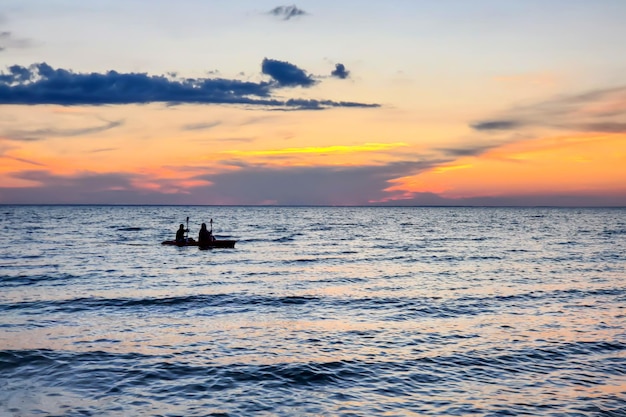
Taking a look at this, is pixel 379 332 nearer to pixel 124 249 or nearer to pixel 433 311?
pixel 433 311

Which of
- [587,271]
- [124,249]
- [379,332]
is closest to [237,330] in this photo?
[379,332]

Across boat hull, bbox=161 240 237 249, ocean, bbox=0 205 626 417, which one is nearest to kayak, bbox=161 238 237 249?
boat hull, bbox=161 240 237 249

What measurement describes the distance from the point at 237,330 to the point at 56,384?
269 inches

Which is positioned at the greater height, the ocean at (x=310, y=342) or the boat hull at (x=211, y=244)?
the boat hull at (x=211, y=244)

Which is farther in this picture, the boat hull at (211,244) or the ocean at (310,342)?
the boat hull at (211,244)

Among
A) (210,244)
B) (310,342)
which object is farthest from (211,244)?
(310,342)

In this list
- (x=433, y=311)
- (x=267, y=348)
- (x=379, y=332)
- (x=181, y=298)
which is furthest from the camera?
(x=181, y=298)

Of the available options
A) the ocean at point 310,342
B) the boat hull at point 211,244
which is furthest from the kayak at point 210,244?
the ocean at point 310,342

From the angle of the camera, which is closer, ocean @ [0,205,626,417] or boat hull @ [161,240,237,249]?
ocean @ [0,205,626,417]

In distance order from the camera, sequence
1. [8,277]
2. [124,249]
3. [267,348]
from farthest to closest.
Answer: [124,249]
[8,277]
[267,348]

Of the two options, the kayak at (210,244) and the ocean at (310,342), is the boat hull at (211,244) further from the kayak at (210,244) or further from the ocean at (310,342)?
the ocean at (310,342)

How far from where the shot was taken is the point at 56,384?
13367 millimetres

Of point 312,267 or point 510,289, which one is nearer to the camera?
point 510,289

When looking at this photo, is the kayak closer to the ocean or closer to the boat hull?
the boat hull
